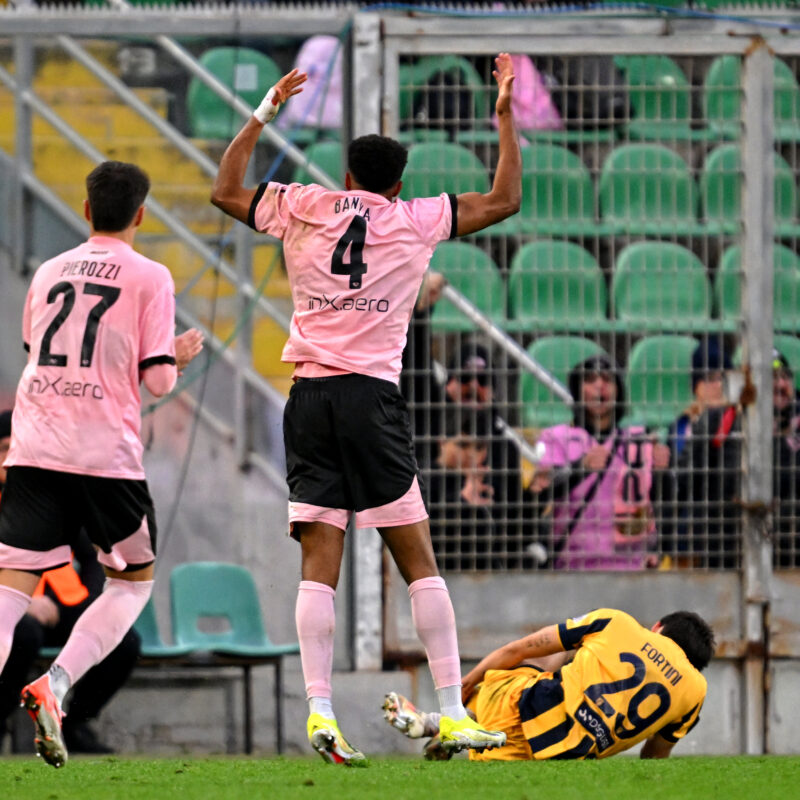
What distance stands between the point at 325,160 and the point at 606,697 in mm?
3782

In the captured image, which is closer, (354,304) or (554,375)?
(354,304)

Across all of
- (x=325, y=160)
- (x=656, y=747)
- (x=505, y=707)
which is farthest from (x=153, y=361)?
(x=325, y=160)

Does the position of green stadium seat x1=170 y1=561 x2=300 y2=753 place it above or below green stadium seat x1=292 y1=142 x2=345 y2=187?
below

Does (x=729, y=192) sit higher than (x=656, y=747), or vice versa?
(x=729, y=192)

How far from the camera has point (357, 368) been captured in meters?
5.14

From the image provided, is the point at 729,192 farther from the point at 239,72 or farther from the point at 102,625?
the point at 102,625

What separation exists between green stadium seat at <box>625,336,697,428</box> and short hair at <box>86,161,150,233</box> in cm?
404

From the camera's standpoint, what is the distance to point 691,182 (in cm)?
877

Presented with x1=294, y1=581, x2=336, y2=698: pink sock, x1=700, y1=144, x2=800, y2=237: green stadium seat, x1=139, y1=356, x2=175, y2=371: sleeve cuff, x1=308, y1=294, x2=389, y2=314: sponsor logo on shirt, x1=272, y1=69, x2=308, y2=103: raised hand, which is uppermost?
x1=700, y1=144, x2=800, y2=237: green stadium seat

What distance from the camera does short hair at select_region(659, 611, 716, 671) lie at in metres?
6.37

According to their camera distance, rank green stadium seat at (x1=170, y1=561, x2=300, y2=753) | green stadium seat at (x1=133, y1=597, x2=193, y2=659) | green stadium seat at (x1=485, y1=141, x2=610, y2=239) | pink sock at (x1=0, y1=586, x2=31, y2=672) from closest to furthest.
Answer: pink sock at (x1=0, y1=586, x2=31, y2=672) → green stadium seat at (x1=133, y1=597, x2=193, y2=659) → green stadium seat at (x1=170, y1=561, x2=300, y2=753) → green stadium seat at (x1=485, y1=141, x2=610, y2=239)

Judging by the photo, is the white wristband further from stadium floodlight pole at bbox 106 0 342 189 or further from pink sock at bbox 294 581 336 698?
stadium floodlight pole at bbox 106 0 342 189

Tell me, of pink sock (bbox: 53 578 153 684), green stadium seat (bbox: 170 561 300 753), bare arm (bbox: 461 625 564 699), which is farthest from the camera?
green stadium seat (bbox: 170 561 300 753)

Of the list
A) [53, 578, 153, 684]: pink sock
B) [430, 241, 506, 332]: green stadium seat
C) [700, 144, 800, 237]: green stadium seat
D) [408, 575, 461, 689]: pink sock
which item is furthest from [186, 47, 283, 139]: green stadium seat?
[408, 575, 461, 689]: pink sock
